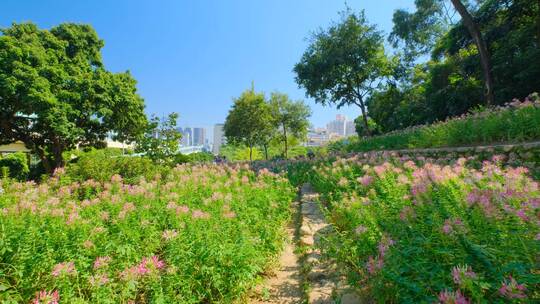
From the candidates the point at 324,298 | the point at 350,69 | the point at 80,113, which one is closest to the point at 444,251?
the point at 324,298

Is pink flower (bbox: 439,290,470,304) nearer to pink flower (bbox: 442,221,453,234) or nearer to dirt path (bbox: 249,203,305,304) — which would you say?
pink flower (bbox: 442,221,453,234)

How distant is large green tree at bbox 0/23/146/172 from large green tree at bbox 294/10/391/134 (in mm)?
11772

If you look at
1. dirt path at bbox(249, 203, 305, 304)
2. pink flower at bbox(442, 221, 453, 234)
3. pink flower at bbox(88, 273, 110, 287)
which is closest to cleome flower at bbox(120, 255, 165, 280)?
pink flower at bbox(88, 273, 110, 287)

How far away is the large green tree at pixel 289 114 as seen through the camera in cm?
3316

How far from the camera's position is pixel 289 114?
110 feet

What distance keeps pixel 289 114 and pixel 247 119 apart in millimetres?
7529

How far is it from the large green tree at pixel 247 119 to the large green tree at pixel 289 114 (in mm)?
4229

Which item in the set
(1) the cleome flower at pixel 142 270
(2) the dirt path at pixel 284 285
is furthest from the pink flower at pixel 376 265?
(1) the cleome flower at pixel 142 270

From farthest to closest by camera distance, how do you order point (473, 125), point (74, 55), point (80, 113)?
point (74, 55), point (80, 113), point (473, 125)

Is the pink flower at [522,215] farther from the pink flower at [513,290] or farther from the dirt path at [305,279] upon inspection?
the dirt path at [305,279]

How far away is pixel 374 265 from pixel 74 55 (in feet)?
68.0

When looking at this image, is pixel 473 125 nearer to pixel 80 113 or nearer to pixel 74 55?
pixel 80 113

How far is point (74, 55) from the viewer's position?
17.5m

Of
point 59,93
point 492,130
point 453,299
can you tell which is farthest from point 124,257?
point 59,93
